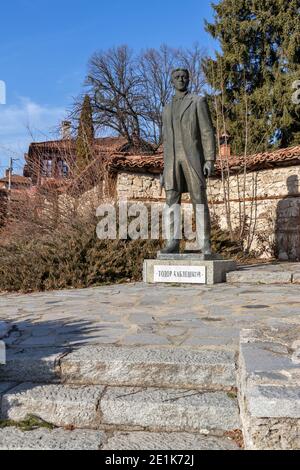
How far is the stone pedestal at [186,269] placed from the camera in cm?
604

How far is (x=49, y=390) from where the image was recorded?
226 centimetres

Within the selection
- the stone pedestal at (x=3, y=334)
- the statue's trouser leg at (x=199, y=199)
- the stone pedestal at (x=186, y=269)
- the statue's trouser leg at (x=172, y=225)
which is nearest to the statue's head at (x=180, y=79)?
the statue's trouser leg at (x=199, y=199)

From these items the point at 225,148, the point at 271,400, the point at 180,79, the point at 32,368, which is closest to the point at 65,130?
the point at 225,148

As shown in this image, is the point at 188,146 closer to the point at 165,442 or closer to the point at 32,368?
the point at 32,368

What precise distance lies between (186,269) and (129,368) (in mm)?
3814

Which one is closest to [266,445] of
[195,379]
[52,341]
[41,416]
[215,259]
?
[195,379]

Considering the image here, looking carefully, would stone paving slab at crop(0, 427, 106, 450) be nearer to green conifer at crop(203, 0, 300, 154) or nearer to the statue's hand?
the statue's hand

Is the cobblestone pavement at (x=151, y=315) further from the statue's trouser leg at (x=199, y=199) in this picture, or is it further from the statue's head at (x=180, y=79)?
the statue's head at (x=180, y=79)

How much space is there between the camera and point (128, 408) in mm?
2070

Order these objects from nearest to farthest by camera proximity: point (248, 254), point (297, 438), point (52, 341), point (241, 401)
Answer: point (297, 438)
point (241, 401)
point (52, 341)
point (248, 254)

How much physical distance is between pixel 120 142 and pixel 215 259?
19303 millimetres

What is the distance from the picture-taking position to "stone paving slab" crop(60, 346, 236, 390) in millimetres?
2258
